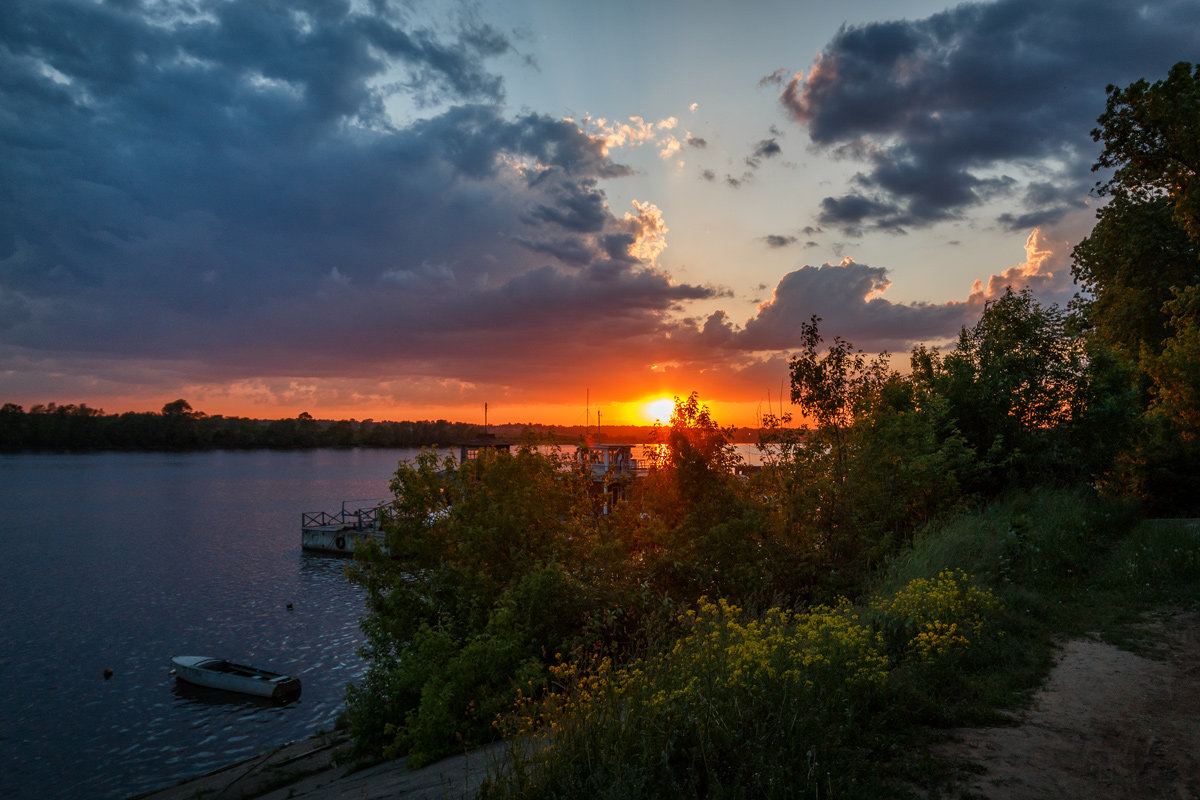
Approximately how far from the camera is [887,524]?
49.9ft

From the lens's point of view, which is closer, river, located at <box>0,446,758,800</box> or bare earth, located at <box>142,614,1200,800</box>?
bare earth, located at <box>142,614,1200,800</box>

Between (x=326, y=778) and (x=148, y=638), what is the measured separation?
2184 cm

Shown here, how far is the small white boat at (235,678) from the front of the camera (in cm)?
2142

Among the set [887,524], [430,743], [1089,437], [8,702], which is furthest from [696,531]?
[8,702]

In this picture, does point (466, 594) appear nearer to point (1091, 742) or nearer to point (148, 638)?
point (1091, 742)

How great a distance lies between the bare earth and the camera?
16.3 ft

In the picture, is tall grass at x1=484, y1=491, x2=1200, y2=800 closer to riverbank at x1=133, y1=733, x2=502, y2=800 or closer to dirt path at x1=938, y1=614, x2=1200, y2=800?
dirt path at x1=938, y1=614, x2=1200, y2=800

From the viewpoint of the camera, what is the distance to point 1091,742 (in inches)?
224

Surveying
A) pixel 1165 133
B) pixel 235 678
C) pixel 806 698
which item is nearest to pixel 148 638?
pixel 235 678

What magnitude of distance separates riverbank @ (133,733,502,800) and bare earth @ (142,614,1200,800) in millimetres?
49

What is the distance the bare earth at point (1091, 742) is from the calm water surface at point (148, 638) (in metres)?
12.8

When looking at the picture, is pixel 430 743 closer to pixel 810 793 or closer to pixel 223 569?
pixel 810 793

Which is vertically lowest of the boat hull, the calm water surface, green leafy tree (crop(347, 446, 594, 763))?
the calm water surface

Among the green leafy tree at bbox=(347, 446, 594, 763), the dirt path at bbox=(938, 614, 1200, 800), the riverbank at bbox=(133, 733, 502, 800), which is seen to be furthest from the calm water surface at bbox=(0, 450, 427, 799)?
the dirt path at bbox=(938, 614, 1200, 800)
